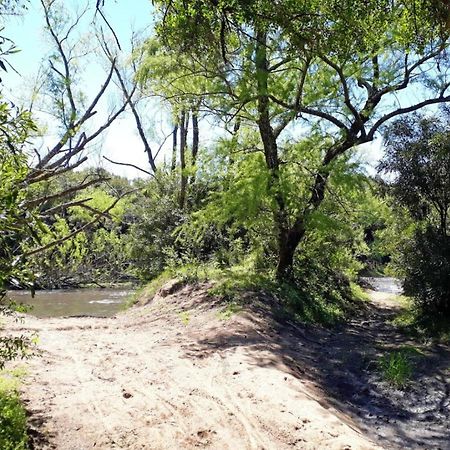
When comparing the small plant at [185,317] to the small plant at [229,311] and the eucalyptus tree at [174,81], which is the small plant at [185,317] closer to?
the small plant at [229,311]

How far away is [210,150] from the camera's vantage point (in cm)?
1516

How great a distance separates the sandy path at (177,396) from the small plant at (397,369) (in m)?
1.35

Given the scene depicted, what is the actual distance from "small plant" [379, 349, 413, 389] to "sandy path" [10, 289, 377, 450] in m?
1.35

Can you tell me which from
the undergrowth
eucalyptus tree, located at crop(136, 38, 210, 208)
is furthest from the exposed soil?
eucalyptus tree, located at crop(136, 38, 210, 208)

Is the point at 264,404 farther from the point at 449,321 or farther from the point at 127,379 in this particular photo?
the point at 449,321

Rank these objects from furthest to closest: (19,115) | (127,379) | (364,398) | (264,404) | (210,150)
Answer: (210,150) < (364,398) < (127,379) < (264,404) < (19,115)

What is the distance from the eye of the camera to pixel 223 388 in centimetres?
689

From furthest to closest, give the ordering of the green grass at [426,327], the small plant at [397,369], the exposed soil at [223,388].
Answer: the green grass at [426,327] < the small plant at [397,369] < the exposed soil at [223,388]

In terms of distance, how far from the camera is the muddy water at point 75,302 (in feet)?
59.1

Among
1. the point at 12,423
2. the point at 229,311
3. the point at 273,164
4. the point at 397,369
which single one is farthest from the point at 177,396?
the point at 273,164

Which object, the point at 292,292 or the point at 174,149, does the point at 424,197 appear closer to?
the point at 292,292

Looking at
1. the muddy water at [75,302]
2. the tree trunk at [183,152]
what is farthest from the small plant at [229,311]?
the tree trunk at [183,152]

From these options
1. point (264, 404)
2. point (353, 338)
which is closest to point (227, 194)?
point (353, 338)

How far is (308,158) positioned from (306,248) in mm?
3246
